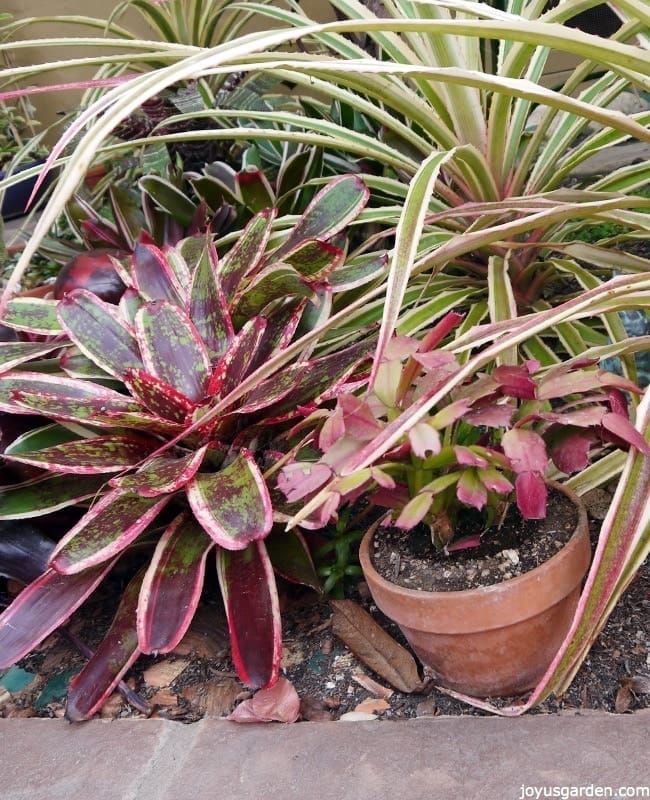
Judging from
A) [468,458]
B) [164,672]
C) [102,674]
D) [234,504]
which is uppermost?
[468,458]

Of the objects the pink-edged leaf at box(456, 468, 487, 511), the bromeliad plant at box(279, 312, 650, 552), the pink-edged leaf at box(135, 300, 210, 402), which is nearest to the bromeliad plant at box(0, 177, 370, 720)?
the pink-edged leaf at box(135, 300, 210, 402)

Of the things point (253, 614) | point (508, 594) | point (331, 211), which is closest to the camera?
point (508, 594)

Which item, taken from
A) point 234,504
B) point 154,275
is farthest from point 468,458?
point 154,275

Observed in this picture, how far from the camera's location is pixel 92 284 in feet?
4.66

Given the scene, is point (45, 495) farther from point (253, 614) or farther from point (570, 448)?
point (570, 448)

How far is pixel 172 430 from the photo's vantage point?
0.99m

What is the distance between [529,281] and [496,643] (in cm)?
81

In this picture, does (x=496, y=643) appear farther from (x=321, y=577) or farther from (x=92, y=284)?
(x=92, y=284)

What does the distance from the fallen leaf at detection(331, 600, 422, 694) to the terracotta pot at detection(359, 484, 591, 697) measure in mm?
59

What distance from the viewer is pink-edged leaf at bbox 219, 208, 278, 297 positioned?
117 cm

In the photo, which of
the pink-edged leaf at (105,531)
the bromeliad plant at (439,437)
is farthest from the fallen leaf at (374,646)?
the pink-edged leaf at (105,531)

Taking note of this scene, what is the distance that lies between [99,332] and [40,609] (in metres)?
0.42

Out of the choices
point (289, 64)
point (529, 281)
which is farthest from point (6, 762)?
point (529, 281)

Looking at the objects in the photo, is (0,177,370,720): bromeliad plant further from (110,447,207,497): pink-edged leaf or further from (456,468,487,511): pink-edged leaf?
(456,468,487,511): pink-edged leaf
